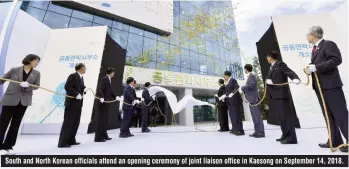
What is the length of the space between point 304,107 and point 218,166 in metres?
4.14

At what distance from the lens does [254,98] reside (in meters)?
3.44

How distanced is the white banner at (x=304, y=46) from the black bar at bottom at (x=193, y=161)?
3387mm

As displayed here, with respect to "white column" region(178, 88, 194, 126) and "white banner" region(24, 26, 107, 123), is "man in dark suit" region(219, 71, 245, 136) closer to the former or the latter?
"white banner" region(24, 26, 107, 123)

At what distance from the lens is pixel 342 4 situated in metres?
4.81

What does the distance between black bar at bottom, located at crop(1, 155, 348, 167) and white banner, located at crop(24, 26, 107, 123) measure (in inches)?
124

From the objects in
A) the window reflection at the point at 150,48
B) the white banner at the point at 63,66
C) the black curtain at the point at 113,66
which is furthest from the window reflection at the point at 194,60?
the white banner at the point at 63,66

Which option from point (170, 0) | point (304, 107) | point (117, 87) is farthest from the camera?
point (170, 0)

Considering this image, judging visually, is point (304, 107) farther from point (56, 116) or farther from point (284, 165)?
point (56, 116)

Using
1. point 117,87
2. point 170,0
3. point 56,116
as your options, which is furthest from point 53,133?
point 170,0

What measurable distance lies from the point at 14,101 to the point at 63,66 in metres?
3.40

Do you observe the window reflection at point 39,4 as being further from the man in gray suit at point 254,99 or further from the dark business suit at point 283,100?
the dark business suit at point 283,100

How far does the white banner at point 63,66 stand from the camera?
494 centimetres

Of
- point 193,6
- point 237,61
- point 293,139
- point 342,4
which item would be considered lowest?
point 293,139

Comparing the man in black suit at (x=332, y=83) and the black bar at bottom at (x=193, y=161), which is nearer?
the black bar at bottom at (x=193, y=161)
